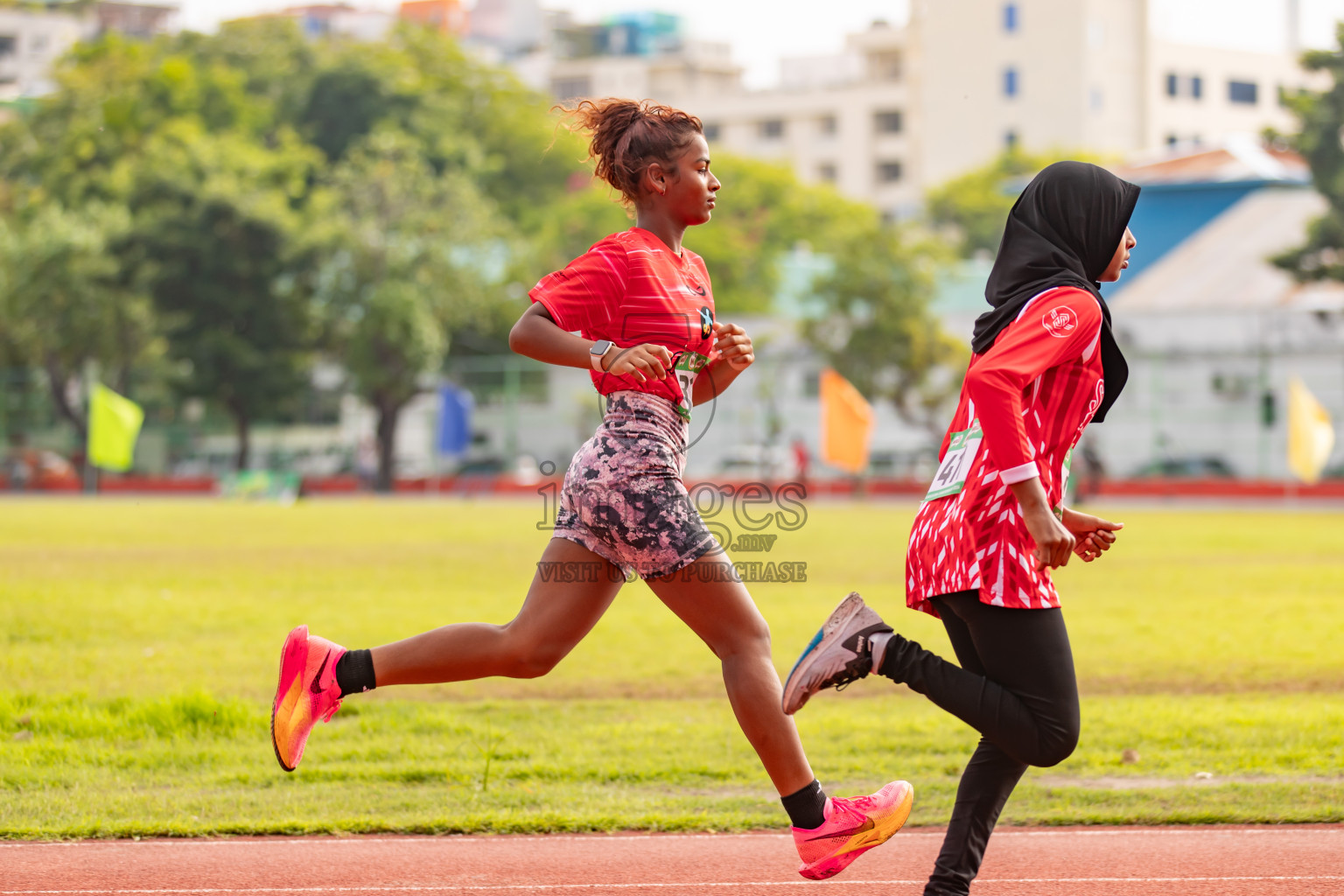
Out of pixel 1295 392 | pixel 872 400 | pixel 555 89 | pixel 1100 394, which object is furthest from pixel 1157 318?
pixel 555 89

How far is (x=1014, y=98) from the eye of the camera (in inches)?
3317

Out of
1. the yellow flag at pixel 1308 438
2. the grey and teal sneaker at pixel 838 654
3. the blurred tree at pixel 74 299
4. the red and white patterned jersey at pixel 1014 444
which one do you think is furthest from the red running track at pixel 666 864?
the blurred tree at pixel 74 299

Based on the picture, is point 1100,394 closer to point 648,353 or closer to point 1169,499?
point 648,353

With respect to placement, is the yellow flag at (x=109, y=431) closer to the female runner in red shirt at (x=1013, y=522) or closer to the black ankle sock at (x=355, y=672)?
the black ankle sock at (x=355, y=672)

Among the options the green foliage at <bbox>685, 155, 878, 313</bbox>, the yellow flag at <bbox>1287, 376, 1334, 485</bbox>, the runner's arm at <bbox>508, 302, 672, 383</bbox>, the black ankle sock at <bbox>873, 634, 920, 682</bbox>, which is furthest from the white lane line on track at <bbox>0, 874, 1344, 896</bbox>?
A: the green foliage at <bbox>685, 155, 878, 313</bbox>

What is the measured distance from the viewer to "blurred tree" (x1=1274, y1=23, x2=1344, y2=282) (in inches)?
1385

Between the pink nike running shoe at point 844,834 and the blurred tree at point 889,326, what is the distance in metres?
38.2

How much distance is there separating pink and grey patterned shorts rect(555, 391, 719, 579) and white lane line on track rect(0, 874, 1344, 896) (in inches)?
42.1

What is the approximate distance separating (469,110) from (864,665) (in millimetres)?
65754

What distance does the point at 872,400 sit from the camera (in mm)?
43469

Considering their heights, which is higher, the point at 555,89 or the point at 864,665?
the point at 555,89

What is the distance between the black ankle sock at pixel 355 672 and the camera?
174 inches

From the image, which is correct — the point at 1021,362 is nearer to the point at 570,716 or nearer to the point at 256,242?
the point at 570,716

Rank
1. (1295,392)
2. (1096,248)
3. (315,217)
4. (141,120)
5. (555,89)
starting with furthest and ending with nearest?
(555,89)
(141,120)
(315,217)
(1295,392)
(1096,248)
